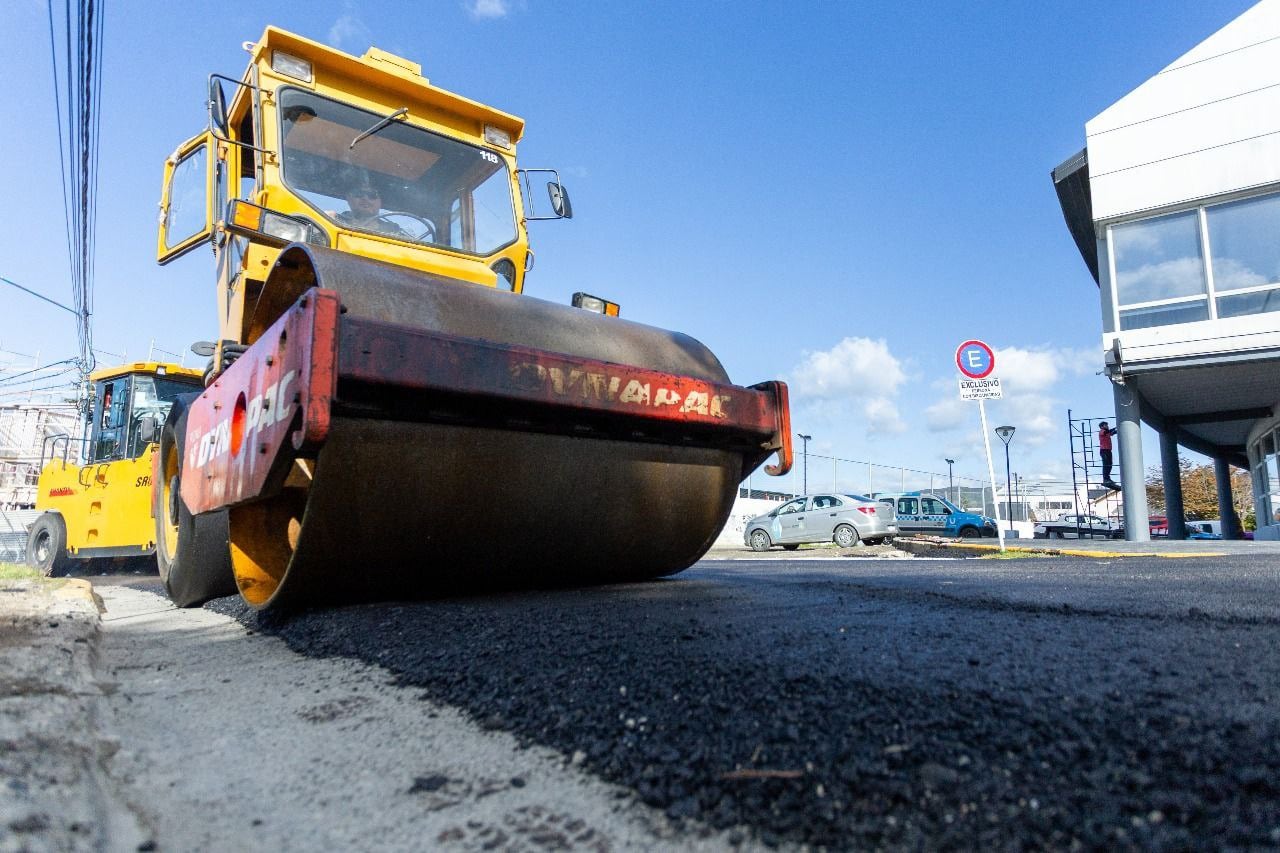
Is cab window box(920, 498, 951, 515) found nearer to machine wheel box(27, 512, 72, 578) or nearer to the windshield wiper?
machine wheel box(27, 512, 72, 578)

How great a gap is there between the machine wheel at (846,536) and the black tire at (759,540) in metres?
2.00

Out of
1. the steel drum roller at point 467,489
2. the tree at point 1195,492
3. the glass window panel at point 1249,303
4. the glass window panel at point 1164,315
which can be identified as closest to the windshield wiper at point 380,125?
the steel drum roller at point 467,489

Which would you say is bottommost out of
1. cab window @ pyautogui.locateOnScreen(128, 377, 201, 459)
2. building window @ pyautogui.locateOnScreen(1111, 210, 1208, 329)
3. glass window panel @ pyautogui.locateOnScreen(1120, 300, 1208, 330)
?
cab window @ pyautogui.locateOnScreen(128, 377, 201, 459)

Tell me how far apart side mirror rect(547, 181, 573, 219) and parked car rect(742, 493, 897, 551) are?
13.5 m

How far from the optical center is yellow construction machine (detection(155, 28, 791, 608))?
2.53 m

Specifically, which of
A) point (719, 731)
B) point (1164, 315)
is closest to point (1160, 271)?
point (1164, 315)

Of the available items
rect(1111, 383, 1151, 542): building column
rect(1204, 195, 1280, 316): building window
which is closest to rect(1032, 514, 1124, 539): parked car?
rect(1111, 383, 1151, 542): building column

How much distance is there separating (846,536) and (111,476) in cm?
1367

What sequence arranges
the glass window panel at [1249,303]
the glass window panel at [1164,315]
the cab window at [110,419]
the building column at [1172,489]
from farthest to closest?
the building column at [1172,489]
the glass window panel at [1164,315]
the glass window panel at [1249,303]
the cab window at [110,419]

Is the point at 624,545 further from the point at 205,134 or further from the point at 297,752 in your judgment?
the point at 205,134

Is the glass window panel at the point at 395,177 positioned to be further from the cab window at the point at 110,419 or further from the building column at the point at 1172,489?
the building column at the point at 1172,489

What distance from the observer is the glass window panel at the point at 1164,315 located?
525 inches

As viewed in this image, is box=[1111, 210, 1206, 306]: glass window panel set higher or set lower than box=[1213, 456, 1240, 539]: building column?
higher

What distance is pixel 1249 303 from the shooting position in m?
13.0
